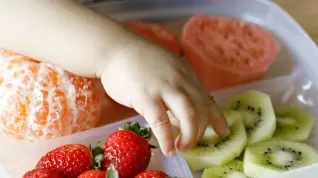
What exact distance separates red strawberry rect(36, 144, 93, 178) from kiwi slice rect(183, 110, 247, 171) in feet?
0.56

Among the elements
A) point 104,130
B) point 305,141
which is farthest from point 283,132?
point 104,130

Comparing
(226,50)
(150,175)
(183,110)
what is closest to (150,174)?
(150,175)

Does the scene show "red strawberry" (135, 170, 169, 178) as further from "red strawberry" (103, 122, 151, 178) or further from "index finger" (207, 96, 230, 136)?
"index finger" (207, 96, 230, 136)

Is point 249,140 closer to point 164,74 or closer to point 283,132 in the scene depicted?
point 283,132

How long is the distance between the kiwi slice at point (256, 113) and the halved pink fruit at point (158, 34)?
183 mm

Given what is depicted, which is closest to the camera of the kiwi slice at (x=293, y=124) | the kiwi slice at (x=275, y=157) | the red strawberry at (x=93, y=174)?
the red strawberry at (x=93, y=174)

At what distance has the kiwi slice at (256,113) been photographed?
1.01 m

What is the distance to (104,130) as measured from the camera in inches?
39.1

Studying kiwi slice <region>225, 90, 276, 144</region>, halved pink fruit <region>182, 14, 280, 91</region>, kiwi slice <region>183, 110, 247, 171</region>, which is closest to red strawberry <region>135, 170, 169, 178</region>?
kiwi slice <region>183, 110, 247, 171</region>

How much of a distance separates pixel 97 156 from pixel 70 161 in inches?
1.6

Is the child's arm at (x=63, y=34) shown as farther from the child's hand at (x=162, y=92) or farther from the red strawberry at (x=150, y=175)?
the red strawberry at (x=150, y=175)

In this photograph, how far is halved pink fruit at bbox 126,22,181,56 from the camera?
3.86 ft

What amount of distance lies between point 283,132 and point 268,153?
10 cm

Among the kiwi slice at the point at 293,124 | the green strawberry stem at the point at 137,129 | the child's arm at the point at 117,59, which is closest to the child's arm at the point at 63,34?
the child's arm at the point at 117,59
